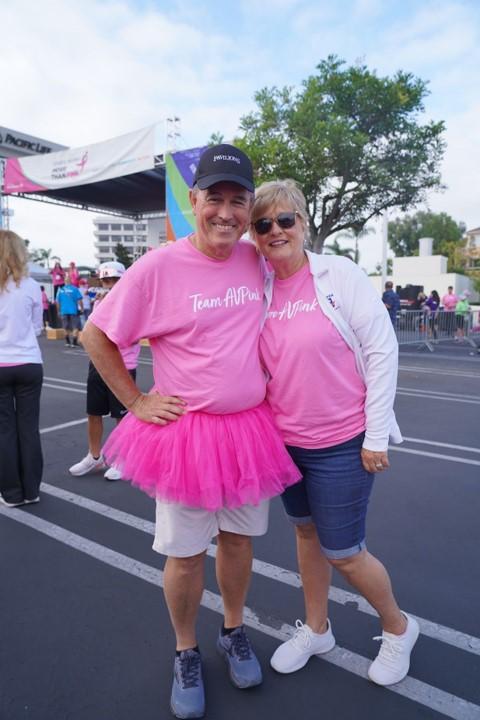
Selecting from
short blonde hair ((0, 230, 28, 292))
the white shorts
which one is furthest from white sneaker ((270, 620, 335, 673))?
short blonde hair ((0, 230, 28, 292))

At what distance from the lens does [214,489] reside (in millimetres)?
1791

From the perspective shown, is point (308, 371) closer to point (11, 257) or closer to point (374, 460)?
point (374, 460)

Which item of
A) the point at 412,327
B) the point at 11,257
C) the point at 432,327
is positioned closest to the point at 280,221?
the point at 11,257

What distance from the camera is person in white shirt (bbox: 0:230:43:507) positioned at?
344cm

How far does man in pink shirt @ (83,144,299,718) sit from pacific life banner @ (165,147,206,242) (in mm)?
11021

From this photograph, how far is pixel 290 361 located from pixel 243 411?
0.27m

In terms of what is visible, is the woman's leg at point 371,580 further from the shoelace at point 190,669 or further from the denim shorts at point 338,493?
the shoelace at point 190,669

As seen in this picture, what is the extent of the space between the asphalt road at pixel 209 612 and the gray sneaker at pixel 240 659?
49mm

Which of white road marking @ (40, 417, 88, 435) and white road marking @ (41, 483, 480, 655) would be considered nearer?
white road marking @ (41, 483, 480, 655)

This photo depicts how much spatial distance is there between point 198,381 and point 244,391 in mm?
177

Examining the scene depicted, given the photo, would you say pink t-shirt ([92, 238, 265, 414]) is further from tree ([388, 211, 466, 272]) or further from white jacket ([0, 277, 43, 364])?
tree ([388, 211, 466, 272])

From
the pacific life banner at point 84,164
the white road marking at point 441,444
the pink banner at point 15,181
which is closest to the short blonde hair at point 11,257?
the white road marking at point 441,444

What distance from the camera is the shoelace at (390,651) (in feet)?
6.73

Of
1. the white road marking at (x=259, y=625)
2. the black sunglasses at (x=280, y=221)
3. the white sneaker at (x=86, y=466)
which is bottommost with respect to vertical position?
the white road marking at (x=259, y=625)
